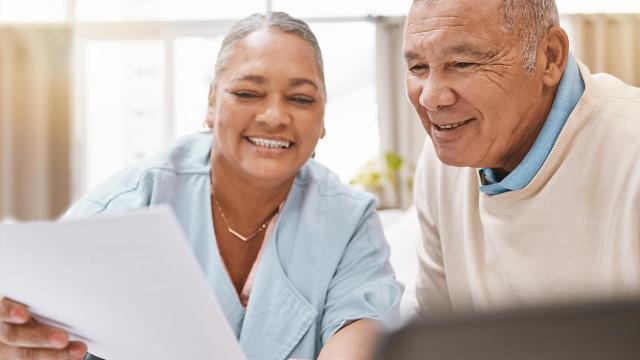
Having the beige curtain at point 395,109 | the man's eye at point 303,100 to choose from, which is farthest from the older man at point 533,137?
the beige curtain at point 395,109

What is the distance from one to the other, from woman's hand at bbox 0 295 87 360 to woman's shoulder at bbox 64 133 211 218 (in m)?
0.25

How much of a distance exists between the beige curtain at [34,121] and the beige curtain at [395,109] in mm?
2246

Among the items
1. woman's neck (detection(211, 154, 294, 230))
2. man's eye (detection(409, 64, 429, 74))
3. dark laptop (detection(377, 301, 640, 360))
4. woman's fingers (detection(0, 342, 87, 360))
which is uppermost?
man's eye (detection(409, 64, 429, 74))

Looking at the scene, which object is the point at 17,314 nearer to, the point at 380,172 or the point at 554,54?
the point at 554,54

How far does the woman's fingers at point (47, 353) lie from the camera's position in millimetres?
1059

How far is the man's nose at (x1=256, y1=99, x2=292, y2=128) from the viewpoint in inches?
51.4

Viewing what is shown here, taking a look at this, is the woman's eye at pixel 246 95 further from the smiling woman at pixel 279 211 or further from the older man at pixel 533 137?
the older man at pixel 533 137

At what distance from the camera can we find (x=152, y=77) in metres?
5.38

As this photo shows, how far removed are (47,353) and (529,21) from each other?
2.99 feet

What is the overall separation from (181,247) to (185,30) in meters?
4.78

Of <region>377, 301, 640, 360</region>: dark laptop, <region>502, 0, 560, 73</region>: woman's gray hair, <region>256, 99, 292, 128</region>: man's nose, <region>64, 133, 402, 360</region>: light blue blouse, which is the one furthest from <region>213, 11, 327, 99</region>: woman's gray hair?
<region>377, 301, 640, 360</region>: dark laptop

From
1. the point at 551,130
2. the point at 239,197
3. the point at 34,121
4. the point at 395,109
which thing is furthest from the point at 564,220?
the point at 34,121

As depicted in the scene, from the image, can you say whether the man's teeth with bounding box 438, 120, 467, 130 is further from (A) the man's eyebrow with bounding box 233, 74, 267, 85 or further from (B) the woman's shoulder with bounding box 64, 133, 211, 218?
(B) the woman's shoulder with bounding box 64, 133, 211, 218

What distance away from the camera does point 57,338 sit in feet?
3.38
